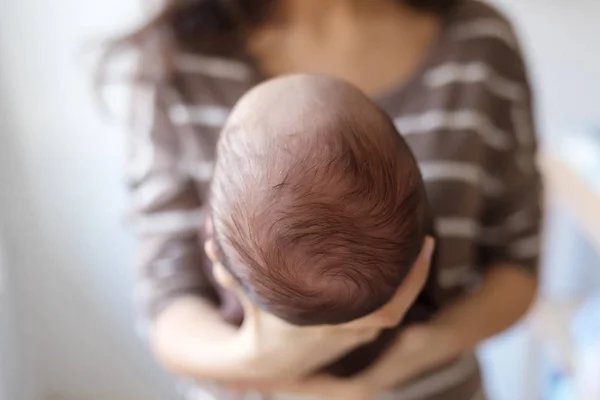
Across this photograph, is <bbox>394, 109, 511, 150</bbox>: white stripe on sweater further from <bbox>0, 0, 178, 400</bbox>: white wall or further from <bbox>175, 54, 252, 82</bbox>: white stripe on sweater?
<bbox>0, 0, 178, 400</bbox>: white wall

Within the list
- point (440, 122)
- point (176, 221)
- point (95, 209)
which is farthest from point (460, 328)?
point (95, 209)

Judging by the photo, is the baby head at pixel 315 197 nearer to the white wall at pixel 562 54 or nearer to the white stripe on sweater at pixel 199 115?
the white stripe on sweater at pixel 199 115

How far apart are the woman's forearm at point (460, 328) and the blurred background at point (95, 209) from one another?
0.81ft

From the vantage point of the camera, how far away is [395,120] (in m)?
0.63

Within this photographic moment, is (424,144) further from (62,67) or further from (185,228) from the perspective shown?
(62,67)

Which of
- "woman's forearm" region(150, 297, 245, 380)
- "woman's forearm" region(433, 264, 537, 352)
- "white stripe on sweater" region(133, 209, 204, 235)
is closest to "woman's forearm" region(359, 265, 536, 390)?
"woman's forearm" region(433, 264, 537, 352)

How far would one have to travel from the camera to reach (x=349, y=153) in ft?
1.31

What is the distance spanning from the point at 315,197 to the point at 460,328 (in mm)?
272

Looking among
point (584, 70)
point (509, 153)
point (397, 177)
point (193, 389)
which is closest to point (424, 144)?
point (509, 153)

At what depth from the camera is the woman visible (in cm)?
63

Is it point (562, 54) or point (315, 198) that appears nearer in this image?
point (315, 198)

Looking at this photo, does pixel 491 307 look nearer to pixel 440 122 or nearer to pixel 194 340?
pixel 440 122

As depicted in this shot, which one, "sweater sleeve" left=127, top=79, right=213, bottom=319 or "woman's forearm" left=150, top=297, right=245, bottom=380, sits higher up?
"sweater sleeve" left=127, top=79, right=213, bottom=319

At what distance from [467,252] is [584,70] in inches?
22.0
